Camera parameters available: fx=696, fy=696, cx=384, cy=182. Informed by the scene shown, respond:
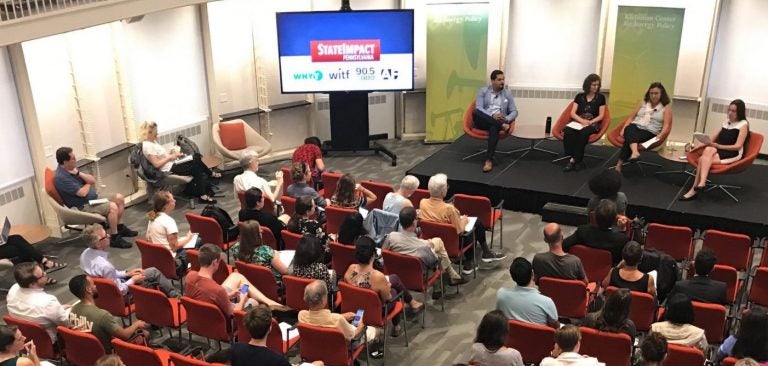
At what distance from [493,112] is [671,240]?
12.4ft

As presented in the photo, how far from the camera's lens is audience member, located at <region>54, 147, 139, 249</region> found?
824 cm

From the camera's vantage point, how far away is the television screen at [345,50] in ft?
35.0

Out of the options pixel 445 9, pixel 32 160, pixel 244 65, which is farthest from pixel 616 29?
pixel 32 160

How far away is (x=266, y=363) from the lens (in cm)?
431

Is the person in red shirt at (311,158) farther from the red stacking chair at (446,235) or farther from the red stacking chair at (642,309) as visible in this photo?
the red stacking chair at (642,309)

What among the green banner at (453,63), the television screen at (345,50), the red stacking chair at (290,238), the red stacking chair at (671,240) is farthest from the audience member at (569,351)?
the green banner at (453,63)

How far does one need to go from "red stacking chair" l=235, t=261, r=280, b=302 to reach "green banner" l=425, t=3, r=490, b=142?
21.3ft

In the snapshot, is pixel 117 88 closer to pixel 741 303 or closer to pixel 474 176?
pixel 474 176

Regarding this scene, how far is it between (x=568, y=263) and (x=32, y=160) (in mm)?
6529

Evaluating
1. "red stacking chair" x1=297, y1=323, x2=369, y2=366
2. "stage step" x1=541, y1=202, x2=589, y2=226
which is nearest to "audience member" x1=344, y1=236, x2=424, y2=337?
"red stacking chair" x1=297, y1=323, x2=369, y2=366

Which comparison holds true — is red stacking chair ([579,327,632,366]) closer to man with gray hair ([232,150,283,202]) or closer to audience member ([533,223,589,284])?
audience member ([533,223,589,284])

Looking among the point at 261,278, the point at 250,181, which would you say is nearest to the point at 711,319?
the point at 261,278

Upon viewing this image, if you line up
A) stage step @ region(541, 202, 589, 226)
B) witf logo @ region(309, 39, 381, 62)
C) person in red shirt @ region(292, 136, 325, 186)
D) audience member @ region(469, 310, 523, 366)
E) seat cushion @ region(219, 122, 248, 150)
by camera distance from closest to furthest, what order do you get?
audience member @ region(469, 310, 523, 366) < stage step @ region(541, 202, 589, 226) < person in red shirt @ region(292, 136, 325, 186) < seat cushion @ region(219, 122, 248, 150) < witf logo @ region(309, 39, 381, 62)

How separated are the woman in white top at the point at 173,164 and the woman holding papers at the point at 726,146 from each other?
249 inches
